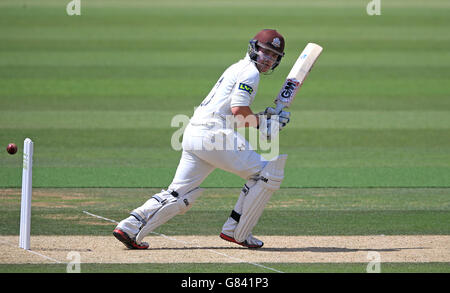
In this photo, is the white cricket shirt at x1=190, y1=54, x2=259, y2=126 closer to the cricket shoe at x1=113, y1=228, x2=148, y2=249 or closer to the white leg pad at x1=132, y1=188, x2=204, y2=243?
the white leg pad at x1=132, y1=188, x2=204, y2=243

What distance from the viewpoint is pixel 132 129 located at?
46.1ft

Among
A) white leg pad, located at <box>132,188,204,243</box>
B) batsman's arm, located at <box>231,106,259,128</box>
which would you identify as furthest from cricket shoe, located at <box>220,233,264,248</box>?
batsman's arm, located at <box>231,106,259,128</box>

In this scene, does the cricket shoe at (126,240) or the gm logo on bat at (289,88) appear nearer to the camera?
the cricket shoe at (126,240)

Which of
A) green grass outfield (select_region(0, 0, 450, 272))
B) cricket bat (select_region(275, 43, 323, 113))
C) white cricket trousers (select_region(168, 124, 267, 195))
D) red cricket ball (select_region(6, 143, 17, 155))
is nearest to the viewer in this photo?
white cricket trousers (select_region(168, 124, 267, 195))

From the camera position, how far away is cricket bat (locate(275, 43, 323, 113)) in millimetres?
7449

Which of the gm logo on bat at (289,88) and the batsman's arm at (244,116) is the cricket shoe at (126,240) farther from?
the gm logo on bat at (289,88)

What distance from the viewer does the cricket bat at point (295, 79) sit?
24.4ft

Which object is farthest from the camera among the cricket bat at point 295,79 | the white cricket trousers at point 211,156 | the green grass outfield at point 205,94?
the green grass outfield at point 205,94

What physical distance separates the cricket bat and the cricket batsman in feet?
0.70

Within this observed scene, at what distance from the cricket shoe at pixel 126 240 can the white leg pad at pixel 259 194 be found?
816mm

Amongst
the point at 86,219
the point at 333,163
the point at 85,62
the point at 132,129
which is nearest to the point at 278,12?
the point at 85,62

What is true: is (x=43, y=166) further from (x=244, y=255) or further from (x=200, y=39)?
(x=200, y=39)

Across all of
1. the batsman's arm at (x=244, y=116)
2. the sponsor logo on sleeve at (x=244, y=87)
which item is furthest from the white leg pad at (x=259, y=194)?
the sponsor logo on sleeve at (x=244, y=87)

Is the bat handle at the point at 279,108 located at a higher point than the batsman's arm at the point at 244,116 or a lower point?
higher
